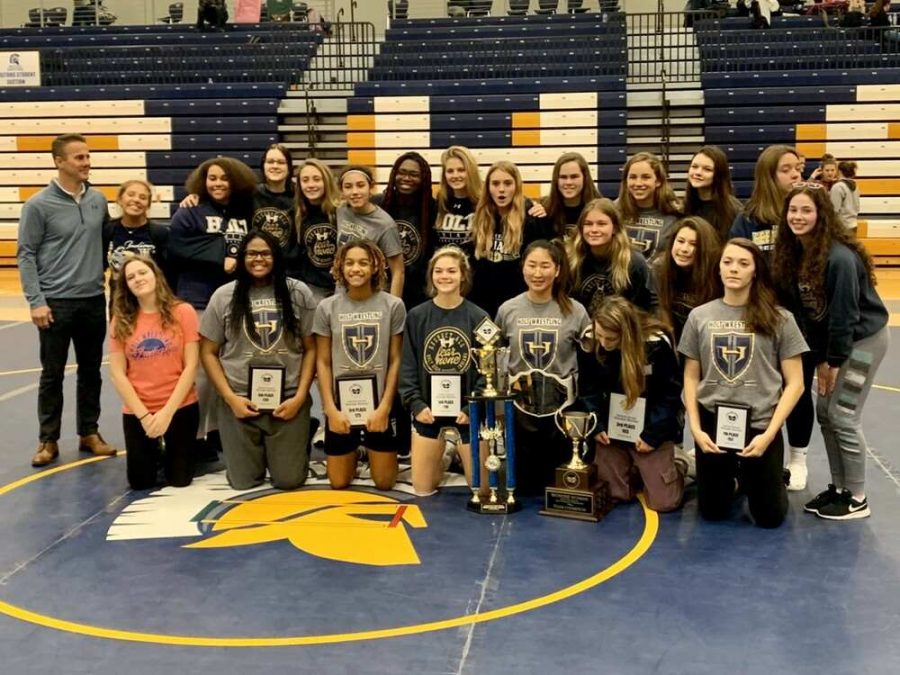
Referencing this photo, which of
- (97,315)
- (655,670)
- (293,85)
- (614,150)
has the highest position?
(293,85)

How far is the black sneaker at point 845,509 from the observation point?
495 cm

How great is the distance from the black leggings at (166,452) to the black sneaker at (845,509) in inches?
130

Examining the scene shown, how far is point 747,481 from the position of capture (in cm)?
488

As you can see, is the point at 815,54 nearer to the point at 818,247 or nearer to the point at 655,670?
the point at 818,247

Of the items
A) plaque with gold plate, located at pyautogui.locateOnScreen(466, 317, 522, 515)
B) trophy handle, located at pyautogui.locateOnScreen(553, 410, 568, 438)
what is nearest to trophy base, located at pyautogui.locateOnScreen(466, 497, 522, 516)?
plaque with gold plate, located at pyautogui.locateOnScreen(466, 317, 522, 515)

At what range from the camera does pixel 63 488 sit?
18.3 feet

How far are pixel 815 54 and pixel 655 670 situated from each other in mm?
13745

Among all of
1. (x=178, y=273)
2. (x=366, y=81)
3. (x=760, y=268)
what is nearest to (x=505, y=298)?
(x=760, y=268)

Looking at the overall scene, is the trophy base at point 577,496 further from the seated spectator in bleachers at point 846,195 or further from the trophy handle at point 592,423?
the seated spectator in bleachers at point 846,195

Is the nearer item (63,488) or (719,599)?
(719,599)

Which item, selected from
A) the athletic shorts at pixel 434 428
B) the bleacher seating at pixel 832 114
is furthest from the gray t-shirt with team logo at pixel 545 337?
the bleacher seating at pixel 832 114

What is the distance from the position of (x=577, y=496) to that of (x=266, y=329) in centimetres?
189

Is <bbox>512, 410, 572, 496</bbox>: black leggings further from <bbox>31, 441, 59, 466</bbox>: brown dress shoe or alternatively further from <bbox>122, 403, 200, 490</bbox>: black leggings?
<bbox>31, 441, 59, 466</bbox>: brown dress shoe

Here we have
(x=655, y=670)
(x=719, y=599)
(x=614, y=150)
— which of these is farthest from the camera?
(x=614, y=150)
